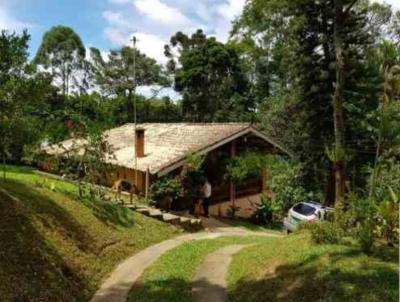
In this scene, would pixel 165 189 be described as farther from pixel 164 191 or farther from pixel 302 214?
pixel 302 214

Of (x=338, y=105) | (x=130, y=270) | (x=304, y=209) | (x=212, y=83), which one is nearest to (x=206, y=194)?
(x=304, y=209)

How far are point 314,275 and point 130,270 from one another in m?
5.08

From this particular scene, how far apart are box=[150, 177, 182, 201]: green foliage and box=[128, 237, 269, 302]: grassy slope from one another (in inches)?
204

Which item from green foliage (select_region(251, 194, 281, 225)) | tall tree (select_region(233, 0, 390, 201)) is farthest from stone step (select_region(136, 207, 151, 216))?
tall tree (select_region(233, 0, 390, 201))

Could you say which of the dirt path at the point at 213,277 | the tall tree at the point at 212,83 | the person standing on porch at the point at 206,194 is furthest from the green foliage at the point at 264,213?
the tall tree at the point at 212,83

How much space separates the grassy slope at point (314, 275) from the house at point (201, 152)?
34.4 ft

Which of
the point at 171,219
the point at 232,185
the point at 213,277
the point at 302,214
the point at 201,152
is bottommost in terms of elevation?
the point at 213,277

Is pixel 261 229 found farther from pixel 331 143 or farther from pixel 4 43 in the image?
pixel 4 43

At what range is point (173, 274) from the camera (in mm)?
12797

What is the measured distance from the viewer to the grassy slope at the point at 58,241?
10.4 meters

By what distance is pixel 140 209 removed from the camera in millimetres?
19750

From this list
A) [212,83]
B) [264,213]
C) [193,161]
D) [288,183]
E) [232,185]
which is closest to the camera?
[193,161]

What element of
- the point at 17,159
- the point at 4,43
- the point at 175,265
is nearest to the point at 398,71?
the point at 175,265

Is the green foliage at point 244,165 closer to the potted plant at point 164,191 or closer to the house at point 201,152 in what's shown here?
the house at point 201,152
